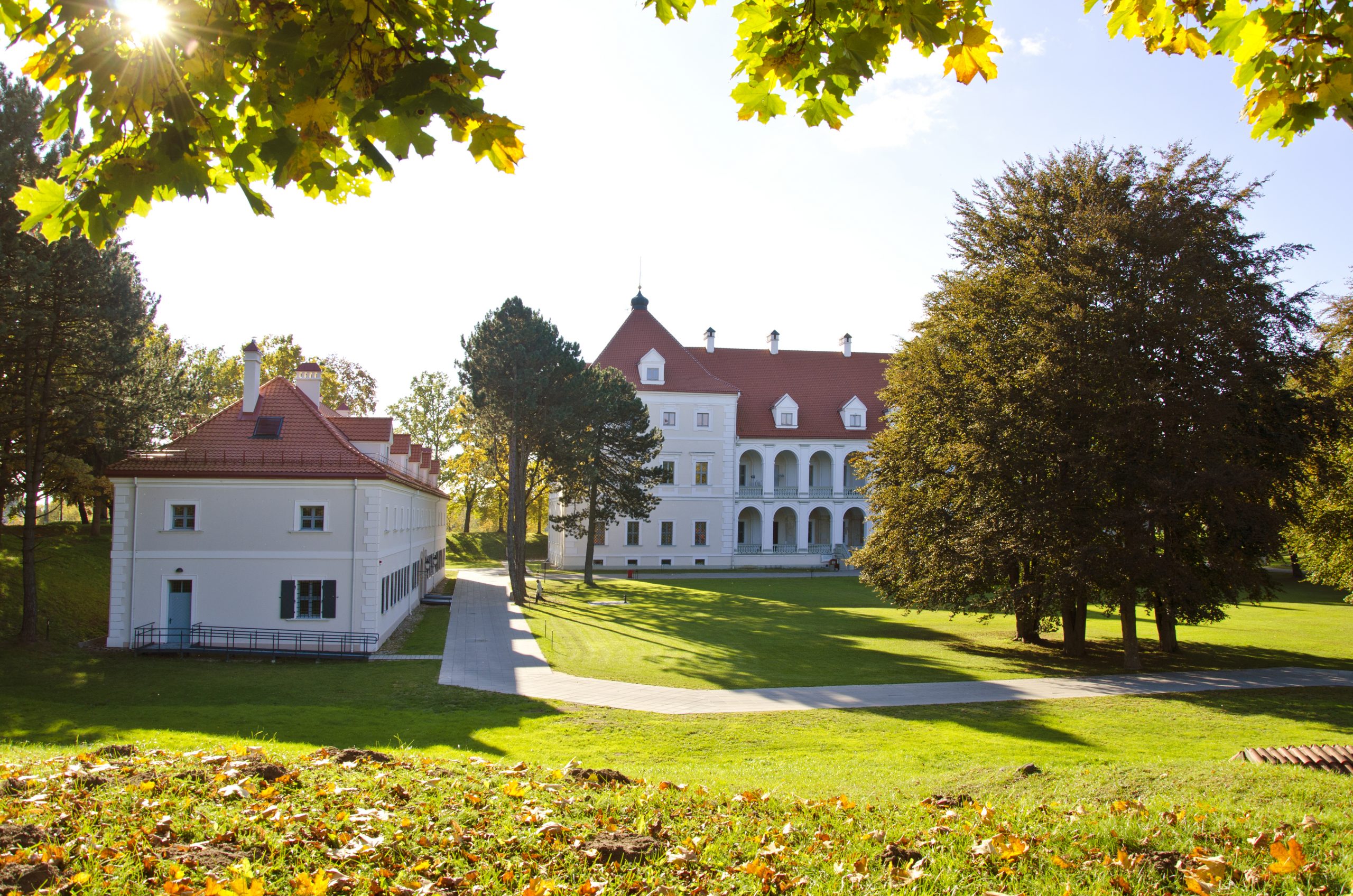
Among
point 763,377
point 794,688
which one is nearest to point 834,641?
point 794,688

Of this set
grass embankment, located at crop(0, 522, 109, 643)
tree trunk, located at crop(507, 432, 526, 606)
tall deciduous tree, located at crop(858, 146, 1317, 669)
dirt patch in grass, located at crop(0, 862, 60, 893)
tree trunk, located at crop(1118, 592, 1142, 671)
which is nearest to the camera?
dirt patch in grass, located at crop(0, 862, 60, 893)

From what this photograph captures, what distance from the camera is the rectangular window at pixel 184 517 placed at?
74.1ft

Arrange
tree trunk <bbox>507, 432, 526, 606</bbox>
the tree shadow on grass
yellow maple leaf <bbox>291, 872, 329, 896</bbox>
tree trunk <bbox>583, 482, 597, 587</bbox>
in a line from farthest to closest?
tree trunk <bbox>583, 482, 597, 587</bbox> → tree trunk <bbox>507, 432, 526, 606</bbox> → the tree shadow on grass → yellow maple leaf <bbox>291, 872, 329, 896</bbox>

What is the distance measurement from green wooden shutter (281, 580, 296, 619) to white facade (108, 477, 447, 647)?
3 centimetres

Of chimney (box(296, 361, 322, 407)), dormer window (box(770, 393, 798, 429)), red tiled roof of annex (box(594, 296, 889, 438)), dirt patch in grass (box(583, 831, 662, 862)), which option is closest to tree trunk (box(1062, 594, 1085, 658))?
dirt patch in grass (box(583, 831, 662, 862))

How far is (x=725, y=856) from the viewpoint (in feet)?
16.0

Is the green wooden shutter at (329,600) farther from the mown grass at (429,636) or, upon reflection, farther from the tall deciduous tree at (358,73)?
the tall deciduous tree at (358,73)

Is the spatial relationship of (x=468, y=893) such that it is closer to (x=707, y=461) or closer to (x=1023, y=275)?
(x=1023, y=275)

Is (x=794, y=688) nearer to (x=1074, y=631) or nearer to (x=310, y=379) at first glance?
(x=1074, y=631)

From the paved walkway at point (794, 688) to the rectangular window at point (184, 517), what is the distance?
764 centimetres

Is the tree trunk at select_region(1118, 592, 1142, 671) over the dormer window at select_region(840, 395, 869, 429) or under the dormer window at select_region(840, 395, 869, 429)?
under

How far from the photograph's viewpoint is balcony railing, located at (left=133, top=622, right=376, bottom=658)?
22016 mm

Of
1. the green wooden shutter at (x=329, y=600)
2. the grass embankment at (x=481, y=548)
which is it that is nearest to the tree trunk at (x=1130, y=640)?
the green wooden shutter at (x=329, y=600)

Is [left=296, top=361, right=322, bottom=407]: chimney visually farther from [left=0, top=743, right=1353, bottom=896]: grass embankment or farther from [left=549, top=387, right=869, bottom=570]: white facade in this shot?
[left=0, top=743, right=1353, bottom=896]: grass embankment
